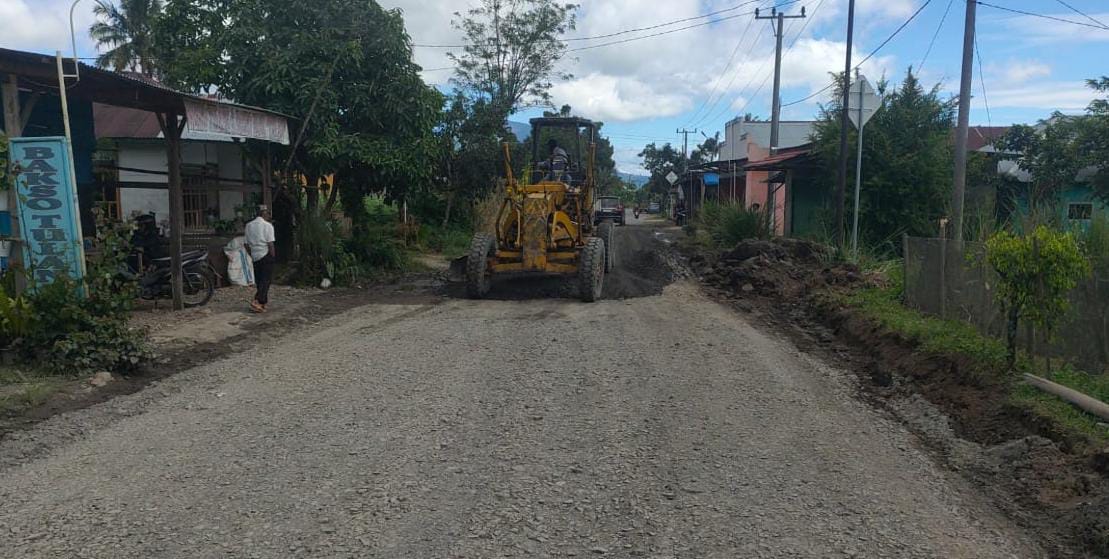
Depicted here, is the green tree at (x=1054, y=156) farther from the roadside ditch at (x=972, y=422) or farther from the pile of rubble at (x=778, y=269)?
the roadside ditch at (x=972, y=422)

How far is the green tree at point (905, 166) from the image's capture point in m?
18.9

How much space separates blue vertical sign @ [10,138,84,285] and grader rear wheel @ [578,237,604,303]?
7.07 m

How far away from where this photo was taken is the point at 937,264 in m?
10.1

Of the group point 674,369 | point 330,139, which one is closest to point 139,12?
point 330,139

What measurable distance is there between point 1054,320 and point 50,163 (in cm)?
971

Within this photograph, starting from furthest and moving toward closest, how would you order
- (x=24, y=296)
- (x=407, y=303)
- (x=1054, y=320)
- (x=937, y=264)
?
(x=407, y=303)
(x=937, y=264)
(x=24, y=296)
(x=1054, y=320)

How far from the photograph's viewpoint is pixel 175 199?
11469 millimetres

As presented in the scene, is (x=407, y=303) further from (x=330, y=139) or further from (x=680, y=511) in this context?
(x=680, y=511)

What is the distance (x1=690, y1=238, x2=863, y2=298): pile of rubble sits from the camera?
562 inches

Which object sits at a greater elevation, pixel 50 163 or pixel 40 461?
pixel 50 163

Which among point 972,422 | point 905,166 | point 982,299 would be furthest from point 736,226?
point 972,422

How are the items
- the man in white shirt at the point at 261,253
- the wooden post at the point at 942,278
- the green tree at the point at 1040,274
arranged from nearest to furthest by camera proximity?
the green tree at the point at 1040,274 < the wooden post at the point at 942,278 < the man in white shirt at the point at 261,253

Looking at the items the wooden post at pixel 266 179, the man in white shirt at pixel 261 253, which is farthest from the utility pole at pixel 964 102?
the wooden post at pixel 266 179

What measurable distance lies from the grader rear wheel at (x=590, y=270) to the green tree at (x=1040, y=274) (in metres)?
6.72
